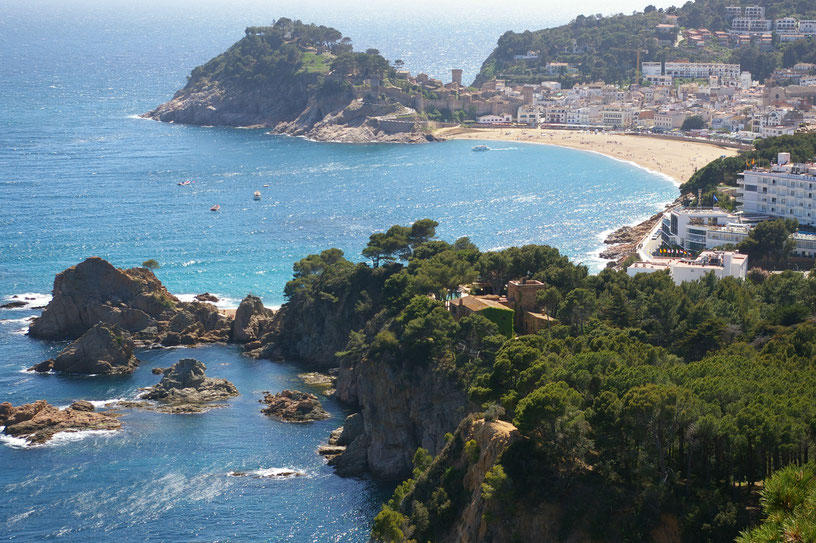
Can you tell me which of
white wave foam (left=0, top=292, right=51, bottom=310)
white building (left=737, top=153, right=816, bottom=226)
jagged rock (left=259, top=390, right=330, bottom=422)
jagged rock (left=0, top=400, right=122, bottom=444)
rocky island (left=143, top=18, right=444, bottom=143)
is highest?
rocky island (left=143, top=18, right=444, bottom=143)

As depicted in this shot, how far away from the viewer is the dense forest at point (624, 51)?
560ft

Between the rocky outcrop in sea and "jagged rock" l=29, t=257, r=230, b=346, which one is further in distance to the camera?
"jagged rock" l=29, t=257, r=230, b=346

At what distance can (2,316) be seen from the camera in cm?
6775

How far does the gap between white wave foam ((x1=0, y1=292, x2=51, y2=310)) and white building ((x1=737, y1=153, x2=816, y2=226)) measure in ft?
148

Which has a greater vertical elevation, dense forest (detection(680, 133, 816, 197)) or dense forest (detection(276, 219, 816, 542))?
dense forest (detection(680, 133, 816, 197))

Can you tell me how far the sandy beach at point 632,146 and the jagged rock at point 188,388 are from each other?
65.1m

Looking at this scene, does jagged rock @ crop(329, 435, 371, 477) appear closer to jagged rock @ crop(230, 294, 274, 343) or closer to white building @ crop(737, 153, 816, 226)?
jagged rock @ crop(230, 294, 274, 343)

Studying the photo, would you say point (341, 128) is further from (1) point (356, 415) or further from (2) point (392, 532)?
(2) point (392, 532)

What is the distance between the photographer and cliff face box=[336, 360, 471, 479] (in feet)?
152

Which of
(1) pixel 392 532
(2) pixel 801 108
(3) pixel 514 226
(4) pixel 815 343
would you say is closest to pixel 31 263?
(3) pixel 514 226

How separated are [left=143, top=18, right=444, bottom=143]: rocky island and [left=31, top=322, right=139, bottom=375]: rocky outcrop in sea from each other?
90512mm

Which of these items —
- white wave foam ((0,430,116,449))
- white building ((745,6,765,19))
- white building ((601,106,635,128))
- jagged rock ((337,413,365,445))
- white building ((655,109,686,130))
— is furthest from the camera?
white building ((745,6,765,19))

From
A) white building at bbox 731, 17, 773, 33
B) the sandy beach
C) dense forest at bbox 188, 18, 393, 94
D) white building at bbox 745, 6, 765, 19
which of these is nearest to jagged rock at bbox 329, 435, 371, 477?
the sandy beach

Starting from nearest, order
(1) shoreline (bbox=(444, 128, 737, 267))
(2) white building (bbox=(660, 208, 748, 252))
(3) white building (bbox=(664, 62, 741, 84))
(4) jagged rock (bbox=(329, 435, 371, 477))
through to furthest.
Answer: (4) jagged rock (bbox=(329, 435, 371, 477)) < (2) white building (bbox=(660, 208, 748, 252)) < (1) shoreline (bbox=(444, 128, 737, 267)) < (3) white building (bbox=(664, 62, 741, 84))
